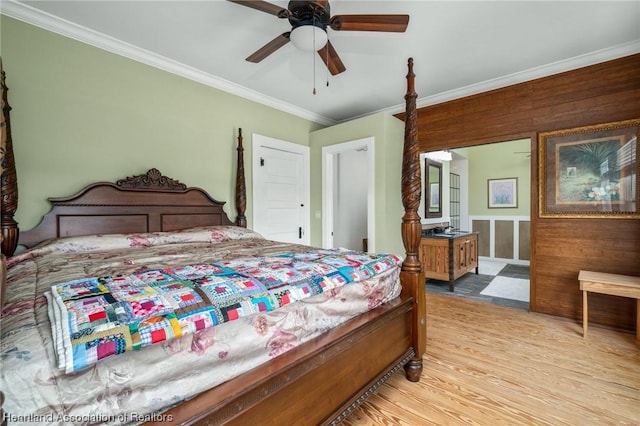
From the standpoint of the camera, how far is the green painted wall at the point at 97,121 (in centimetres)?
216

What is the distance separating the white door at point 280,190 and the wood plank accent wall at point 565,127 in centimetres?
195

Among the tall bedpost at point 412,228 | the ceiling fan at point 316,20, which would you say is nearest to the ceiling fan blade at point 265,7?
the ceiling fan at point 316,20

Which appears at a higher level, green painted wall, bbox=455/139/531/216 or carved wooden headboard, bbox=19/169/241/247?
green painted wall, bbox=455/139/531/216

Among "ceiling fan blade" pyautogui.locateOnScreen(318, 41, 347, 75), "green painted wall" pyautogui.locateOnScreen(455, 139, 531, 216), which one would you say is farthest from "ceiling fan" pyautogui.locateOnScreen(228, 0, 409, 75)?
"green painted wall" pyautogui.locateOnScreen(455, 139, 531, 216)

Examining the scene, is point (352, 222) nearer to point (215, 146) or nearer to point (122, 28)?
point (215, 146)

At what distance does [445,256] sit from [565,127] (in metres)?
2.06

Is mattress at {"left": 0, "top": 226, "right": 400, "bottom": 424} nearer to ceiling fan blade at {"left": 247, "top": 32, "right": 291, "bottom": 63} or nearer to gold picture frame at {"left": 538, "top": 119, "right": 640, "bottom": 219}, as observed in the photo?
ceiling fan blade at {"left": 247, "top": 32, "right": 291, "bottom": 63}

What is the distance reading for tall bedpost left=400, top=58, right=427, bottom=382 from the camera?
1886 millimetres

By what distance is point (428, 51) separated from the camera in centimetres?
267

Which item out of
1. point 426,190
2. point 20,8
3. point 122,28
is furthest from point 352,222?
point 20,8

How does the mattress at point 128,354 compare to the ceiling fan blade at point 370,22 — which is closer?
the mattress at point 128,354

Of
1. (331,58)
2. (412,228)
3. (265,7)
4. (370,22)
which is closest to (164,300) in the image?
(412,228)

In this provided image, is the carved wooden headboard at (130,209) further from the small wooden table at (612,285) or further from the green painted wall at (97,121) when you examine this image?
the small wooden table at (612,285)

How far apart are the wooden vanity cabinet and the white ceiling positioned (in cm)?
203
